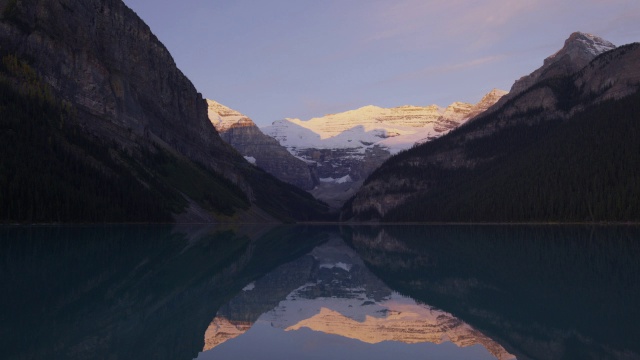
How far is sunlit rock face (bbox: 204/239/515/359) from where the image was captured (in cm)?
2405

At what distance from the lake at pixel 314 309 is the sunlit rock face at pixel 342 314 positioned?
0.31ft

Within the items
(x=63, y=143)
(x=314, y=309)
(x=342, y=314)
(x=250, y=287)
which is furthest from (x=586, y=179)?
(x=342, y=314)

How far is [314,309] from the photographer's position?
104ft

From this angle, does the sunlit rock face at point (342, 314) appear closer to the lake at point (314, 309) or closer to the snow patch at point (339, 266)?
the lake at point (314, 309)

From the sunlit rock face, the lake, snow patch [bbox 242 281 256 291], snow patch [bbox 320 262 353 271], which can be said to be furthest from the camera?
snow patch [bbox 320 262 353 271]

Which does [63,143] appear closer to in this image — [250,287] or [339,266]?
[339,266]

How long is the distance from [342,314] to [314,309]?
8.32 feet

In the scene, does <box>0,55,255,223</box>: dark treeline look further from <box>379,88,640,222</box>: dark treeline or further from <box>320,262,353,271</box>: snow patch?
<box>379,88,640,222</box>: dark treeline

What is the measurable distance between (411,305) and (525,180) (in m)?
169

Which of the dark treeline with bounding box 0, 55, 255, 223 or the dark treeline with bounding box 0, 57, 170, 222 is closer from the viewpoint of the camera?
the dark treeline with bounding box 0, 57, 170, 222

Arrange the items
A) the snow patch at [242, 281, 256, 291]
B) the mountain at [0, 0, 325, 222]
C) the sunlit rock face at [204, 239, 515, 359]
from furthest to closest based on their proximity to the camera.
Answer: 1. the mountain at [0, 0, 325, 222]
2. the snow patch at [242, 281, 256, 291]
3. the sunlit rock face at [204, 239, 515, 359]

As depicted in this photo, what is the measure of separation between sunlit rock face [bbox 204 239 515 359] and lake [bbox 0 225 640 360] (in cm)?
9

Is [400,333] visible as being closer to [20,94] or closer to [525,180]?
[20,94]

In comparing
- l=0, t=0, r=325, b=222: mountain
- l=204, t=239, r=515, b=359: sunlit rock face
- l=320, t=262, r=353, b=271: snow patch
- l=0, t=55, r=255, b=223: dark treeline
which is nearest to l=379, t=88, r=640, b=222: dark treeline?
l=0, t=0, r=325, b=222: mountain
